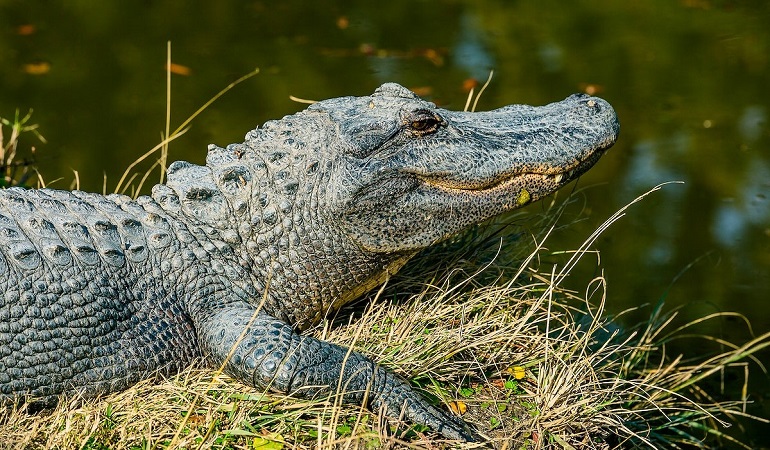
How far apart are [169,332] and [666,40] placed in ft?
23.4

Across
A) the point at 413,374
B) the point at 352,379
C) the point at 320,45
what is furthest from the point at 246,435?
the point at 320,45

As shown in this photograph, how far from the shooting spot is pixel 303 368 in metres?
3.73

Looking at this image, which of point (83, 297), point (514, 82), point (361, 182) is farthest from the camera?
point (514, 82)

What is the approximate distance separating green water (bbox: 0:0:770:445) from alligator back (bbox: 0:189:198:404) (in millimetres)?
3177

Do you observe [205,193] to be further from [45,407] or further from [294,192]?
[45,407]

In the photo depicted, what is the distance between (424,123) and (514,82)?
4.94 m

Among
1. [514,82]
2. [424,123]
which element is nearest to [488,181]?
[424,123]

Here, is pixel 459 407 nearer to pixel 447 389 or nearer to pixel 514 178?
pixel 447 389

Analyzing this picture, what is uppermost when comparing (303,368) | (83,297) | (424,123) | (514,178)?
(424,123)

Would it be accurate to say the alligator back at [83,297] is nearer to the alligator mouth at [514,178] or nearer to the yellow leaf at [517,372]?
the alligator mouth at [514,178]

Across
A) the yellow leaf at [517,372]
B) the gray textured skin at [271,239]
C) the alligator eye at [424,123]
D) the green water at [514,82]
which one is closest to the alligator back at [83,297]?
the gray textured skin at [271,239]

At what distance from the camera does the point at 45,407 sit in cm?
373

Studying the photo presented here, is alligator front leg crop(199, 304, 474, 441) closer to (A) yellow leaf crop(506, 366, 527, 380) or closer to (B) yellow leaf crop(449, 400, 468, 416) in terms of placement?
(B) yellow leaf crop(449, 400, 468, 416)

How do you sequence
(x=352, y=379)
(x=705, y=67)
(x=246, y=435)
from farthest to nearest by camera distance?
(x=705, y=67) < (x=352, y=379) < (x=246, y=435)
